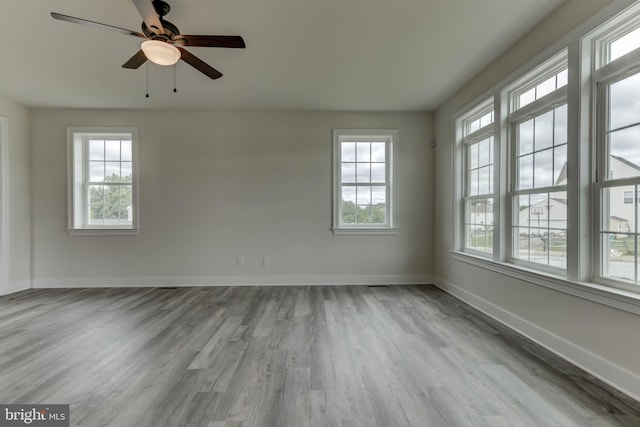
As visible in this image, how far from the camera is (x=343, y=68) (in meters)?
3.18

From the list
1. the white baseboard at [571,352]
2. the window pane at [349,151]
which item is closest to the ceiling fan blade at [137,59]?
the window pane at [349,151]

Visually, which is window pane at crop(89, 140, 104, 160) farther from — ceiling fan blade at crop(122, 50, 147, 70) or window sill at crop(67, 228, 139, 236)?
ceiling fan blade at crop(122, 50, 147, 70)

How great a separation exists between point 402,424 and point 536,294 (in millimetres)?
1827

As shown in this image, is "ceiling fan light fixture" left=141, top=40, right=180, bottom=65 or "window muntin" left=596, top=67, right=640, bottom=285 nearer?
"window muntin" left=596, top=67, right=640, bottom=285

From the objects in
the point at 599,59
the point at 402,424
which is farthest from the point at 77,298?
the point at 599,59

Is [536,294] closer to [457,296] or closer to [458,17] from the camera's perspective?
[457,296]

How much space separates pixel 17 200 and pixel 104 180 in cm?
114

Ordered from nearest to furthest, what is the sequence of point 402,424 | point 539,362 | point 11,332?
point 402,424
point 539,362
point 11,332

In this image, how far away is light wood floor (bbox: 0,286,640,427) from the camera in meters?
1.62

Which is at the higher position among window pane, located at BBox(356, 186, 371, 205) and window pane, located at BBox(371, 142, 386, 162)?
window pane, located at BBox(371, 142, 386, 162)

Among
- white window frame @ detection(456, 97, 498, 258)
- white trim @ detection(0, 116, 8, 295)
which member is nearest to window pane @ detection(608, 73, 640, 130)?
white window frame @ detection(456, 97, 498, 258)

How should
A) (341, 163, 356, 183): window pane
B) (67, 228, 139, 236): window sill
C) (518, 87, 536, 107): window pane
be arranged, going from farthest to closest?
(341, 163, 356, 183): window pane, (67, 228, 139, 236): window sill, (518, 87, 536, 107): window pane

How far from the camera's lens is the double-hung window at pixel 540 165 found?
2395mm

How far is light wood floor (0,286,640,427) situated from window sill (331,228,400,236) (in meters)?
1.38
